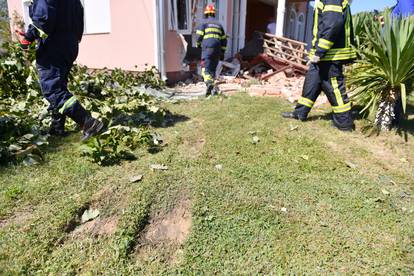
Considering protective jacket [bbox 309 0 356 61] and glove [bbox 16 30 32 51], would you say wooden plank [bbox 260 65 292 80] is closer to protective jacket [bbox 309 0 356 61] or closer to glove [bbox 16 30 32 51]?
protective jacket [bbox 309 0 356 61]

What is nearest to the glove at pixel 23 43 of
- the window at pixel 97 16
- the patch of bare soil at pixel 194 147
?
the patch of bare soil at pixel 194 147

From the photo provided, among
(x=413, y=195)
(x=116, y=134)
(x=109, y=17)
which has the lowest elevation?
(x=413, y=195)

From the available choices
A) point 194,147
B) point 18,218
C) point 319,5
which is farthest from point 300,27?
→ point 18,218

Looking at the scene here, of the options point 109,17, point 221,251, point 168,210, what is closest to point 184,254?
point 221,251

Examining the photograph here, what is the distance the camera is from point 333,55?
4559mm

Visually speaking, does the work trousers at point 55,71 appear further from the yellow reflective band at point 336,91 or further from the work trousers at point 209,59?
the work trousers at point 209,59

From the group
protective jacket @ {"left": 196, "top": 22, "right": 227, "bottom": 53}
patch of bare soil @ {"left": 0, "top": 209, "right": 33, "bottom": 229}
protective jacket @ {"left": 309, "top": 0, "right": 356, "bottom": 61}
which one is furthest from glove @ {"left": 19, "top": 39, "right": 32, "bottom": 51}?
protective jacket @ {"left": 309, "top": 0, "right": 356, "bottom": 61}

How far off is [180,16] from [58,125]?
5.19m

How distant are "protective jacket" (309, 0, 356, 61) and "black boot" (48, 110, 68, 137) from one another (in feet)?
11.2

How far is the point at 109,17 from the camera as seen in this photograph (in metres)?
8.21

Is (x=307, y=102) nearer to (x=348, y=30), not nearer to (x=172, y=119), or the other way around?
(x=348, y=30)

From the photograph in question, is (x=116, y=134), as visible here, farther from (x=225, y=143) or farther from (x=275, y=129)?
(x=275, y=129)

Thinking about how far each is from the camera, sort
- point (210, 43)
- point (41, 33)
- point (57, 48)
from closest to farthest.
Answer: point (41, 33)
point (57, 48)
point (210, 43)

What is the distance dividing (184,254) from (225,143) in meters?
1.97
